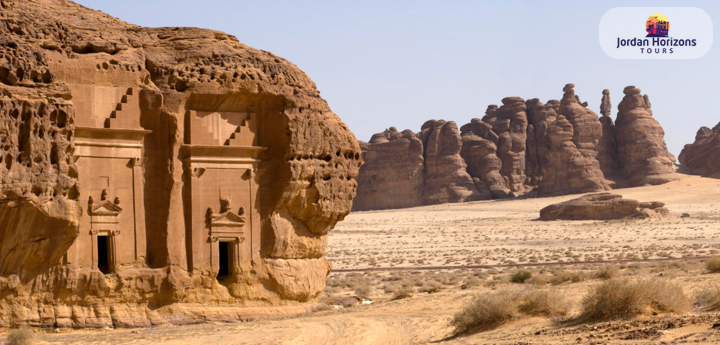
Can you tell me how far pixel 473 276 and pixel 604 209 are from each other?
1647 inches

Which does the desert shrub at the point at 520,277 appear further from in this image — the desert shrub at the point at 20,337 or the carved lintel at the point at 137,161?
the desert shrub at the point at 20,337

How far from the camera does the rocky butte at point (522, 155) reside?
325 ft

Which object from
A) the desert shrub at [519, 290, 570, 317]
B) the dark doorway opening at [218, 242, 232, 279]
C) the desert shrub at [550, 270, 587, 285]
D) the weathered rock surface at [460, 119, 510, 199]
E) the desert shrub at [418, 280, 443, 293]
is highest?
the weathered rock surface at [460, 119, 510, 199]

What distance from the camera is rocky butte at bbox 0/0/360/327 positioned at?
1603 centimetres

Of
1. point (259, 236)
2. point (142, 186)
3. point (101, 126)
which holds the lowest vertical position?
point (259, 236)

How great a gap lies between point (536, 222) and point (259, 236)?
172 ft

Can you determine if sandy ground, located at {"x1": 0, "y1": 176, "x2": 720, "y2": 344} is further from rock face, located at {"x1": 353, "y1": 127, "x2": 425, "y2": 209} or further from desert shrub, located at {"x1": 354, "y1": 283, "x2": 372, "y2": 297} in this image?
rock face, located at {"x1": 353, "y1": 127, "x2": 425, "y2": 209}

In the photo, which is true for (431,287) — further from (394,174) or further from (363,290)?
(394,174)

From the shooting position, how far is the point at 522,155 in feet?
346

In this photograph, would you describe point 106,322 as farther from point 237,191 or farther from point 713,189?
point 713,189

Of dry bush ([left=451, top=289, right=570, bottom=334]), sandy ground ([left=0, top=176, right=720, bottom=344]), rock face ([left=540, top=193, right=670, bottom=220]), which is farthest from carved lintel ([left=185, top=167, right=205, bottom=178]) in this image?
rock face ([left=540, top=193, right=670, bottom=220])

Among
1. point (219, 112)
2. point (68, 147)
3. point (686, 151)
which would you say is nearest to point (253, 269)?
point (219, 112)

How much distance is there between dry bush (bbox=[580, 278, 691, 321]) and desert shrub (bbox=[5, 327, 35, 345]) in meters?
9.82

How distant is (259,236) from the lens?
19406 mm
